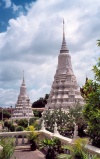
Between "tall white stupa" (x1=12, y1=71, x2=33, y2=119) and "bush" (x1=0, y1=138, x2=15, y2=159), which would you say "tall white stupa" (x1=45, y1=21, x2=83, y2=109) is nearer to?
"tall white stupa" (x1=12, y1=71, x2=33, y2=119)

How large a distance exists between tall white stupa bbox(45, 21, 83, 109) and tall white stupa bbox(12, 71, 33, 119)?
1229cm

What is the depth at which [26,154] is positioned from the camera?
14781 mm

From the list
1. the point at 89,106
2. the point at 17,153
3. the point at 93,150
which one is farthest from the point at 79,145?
the point at 17,153

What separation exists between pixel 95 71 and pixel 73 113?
17435 mm

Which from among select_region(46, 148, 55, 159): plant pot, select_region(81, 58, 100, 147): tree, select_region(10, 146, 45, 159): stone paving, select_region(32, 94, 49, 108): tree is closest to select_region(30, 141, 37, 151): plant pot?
select_region(10, 146, 45, 159): stone paving

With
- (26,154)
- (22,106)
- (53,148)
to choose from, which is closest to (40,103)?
(22,106)

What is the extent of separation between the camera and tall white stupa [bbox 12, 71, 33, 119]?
61662mm

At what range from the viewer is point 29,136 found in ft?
53.4

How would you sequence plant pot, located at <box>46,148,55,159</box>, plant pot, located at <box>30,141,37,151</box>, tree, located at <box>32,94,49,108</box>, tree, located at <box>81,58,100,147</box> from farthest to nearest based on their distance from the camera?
1. tree, located at <box>32,94,49,108</box>
2. plant pot, located at <box>30,141,37,151</box>
3. plant pot, located at <box>46,148,55,159</box>
4. tree, located at <box>81,58,100,147</box>

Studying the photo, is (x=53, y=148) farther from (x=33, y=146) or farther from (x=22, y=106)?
(x=22, y=106)

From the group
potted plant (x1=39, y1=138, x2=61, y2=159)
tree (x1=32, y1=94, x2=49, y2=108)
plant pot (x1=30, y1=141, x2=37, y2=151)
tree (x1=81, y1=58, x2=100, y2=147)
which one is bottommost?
plant pot (x1=30, y1=141, x2=37, y2=151)

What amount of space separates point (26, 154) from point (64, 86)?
34813 mm

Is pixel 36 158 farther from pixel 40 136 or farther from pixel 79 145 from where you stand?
pixel 79 145

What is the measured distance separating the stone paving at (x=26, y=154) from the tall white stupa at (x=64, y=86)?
98.3 ft
